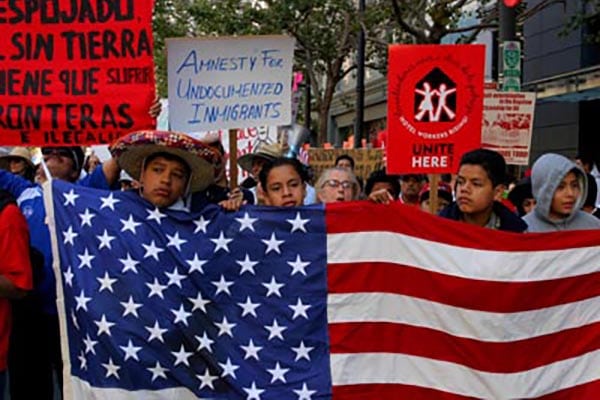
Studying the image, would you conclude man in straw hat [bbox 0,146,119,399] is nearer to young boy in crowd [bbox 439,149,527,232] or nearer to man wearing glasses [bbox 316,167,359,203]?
man wearing glasses [bbox 316,167,359,203]

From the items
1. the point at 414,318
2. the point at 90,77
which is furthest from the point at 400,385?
the point at 90,77

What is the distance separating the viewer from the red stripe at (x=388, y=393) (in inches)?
153

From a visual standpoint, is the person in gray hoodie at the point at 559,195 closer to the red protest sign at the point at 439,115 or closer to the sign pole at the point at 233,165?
the red protest sign at the point at 439,115

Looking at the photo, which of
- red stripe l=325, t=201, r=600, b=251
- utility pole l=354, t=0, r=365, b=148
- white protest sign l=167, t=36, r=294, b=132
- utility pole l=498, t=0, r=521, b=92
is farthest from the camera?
utility pole l=354, t=0, r=365, b=148

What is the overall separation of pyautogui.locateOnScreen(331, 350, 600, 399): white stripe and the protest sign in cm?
851

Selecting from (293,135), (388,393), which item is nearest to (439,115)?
(388,393)

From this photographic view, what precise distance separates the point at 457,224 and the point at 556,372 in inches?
32.1

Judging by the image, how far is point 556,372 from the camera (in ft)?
13.0

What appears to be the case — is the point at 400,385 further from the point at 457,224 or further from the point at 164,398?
the point at 164,398

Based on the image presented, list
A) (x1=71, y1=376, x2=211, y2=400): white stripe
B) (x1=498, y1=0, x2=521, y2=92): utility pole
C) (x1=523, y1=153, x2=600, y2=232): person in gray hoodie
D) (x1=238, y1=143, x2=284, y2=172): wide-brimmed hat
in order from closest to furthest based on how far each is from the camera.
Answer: (x1=71, y1=376, x2=211, y2=400): white stripe
(x1=523, y1=153, x2=600, y2=232): person in gray hoodie
(x1=238, y1=143, x2=284, y2=172): wide-brimmed hat
(x1=498, y1=0, x2=521, y2=92): utility pole

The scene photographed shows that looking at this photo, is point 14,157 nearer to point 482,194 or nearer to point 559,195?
point 482,194

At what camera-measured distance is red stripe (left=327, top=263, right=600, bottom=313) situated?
3.94 metres

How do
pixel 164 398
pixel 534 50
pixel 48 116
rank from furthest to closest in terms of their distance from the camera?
pixel 534 50 < pixel 48 116 < pixel 164 398

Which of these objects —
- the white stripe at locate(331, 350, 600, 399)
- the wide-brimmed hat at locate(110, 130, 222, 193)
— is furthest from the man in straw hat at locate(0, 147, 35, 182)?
the white stripe at locate(331, 350, 600, 399)
